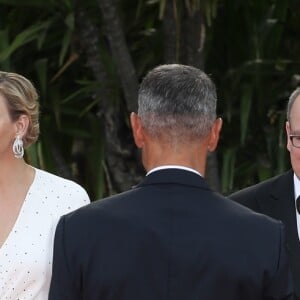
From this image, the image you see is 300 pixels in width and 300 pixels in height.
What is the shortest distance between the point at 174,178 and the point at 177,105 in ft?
0.59

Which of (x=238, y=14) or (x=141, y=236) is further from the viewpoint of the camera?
(x=238, y=14)

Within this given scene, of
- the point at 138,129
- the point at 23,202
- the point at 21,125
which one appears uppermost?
the point at 138,129

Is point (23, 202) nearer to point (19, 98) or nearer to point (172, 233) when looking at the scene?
point (19, 98)

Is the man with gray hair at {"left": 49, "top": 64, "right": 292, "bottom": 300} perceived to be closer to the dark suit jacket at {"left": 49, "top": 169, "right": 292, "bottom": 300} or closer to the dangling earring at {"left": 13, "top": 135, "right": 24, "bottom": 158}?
the dark suit jacket at {"left": 49, "top": 169, "right": 292, "bottom": 300}

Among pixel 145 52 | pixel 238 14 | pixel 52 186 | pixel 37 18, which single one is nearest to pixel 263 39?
pixel 238 14

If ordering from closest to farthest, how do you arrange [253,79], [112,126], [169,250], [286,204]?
1. [169,250]
2. [286,204]
3. [112,126]
4. [253,79]

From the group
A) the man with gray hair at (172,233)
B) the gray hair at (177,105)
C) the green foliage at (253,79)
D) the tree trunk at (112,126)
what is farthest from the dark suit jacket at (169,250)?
the green foliage at (253,79)

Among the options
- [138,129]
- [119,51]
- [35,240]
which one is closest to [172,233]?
[138,129]

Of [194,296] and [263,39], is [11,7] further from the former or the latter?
[194,296]

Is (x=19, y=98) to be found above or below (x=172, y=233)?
above

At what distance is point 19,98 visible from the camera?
137 inches

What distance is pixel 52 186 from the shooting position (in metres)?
3.61

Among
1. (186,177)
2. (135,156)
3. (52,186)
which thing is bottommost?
(135,156)

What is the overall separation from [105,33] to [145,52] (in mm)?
238
